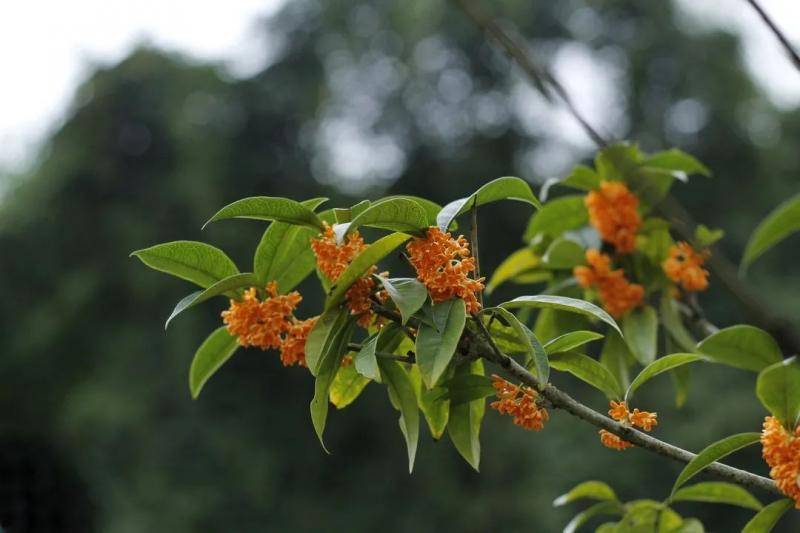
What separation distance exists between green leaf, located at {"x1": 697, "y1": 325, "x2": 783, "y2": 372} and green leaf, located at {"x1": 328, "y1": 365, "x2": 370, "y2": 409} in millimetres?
440

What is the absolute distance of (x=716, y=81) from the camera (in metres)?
14.3

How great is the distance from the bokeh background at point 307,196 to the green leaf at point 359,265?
27.6 ft

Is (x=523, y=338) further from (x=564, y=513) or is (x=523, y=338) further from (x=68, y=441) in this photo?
(x=68, y=441)

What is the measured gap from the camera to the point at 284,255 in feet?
4.21

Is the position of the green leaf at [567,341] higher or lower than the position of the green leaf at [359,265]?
lower

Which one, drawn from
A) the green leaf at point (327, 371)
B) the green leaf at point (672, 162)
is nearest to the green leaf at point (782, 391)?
the green leaf at point (327, 371)

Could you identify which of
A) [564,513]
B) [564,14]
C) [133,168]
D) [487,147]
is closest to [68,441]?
[133,168]

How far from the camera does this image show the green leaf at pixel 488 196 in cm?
115

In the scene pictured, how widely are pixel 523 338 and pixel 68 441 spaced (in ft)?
37.1

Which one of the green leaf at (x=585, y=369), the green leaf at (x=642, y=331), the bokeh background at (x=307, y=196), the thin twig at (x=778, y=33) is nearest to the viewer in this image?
the thin twig at (x=778, y=33)

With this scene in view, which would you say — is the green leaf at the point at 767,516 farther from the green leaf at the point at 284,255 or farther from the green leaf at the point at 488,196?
the green leaf at the point at 284,255

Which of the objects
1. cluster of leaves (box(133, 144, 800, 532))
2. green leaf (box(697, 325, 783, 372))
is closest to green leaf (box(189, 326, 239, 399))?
cluster of leaves (box(133, 144, 800, 532))

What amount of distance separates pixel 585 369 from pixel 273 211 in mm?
442

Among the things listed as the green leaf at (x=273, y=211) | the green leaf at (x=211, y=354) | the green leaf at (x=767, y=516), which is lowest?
the green leaf at (x=767, y=516)
